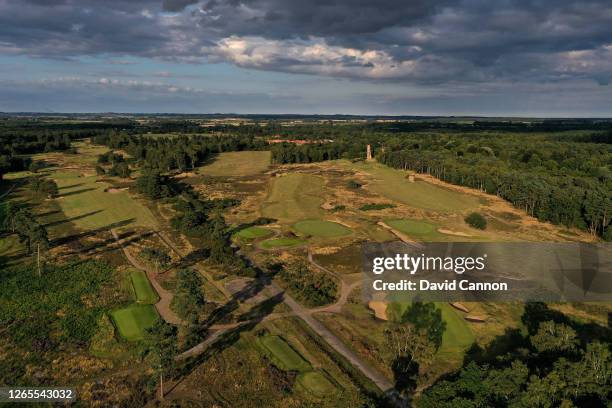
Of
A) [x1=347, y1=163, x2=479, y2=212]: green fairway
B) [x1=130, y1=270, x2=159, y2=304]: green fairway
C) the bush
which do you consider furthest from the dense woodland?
[x1=347, y1=163, x2=479, y2=212]: green fairway

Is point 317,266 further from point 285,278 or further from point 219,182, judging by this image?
point 219,182

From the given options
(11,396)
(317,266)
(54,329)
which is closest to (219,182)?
(317,266)

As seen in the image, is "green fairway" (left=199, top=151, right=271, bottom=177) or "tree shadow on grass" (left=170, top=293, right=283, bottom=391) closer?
"tree shadow on grass" (left=170, top=293, right=283, bottom=391)

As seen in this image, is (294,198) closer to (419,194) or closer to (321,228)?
(321,228)

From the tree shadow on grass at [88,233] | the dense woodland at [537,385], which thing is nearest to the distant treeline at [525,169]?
the dense woodland at [537,385]

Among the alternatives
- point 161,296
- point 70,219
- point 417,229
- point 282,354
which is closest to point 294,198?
point 417,229

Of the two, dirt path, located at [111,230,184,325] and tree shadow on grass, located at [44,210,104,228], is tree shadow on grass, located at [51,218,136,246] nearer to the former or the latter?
tree shadow on grass, located at [44,210,104,228]
